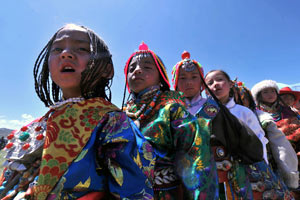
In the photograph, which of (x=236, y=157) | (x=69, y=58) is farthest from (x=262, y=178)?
(x=69, y=58)

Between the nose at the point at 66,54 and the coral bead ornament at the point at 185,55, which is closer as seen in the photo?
the nose at the point at 66,54

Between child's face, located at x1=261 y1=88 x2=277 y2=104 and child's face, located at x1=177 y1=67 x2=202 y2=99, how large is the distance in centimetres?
214

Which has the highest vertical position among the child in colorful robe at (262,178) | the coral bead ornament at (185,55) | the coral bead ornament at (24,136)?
the coral bead ornament at (185,55)

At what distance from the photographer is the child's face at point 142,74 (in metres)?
1.70

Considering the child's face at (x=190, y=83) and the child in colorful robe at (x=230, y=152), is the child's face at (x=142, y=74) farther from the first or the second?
the child in colorful robe at (x=230, y=152)

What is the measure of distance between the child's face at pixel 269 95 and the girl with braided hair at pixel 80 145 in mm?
3585

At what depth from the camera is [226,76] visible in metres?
2.59

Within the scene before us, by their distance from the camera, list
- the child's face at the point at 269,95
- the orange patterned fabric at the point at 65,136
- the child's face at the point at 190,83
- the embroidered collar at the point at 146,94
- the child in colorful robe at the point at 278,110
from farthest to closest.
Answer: the child's face at the point at 269,95, the child in colorful robe at the point at 278,110, the child's face at the point at 190,83, the embroidered collar at the point at 146,94, the orange patterned fabric at the point at 65,136

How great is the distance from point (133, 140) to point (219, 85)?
196 centimetres

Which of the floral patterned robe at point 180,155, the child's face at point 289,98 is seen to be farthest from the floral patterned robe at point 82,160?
the child's face at point 289,98

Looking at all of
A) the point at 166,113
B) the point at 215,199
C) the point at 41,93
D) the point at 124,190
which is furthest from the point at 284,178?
the point at 41,93

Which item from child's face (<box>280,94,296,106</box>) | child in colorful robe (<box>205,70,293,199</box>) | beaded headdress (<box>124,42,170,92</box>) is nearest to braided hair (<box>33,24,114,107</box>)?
beaded headdress (<box>124,42,170,92</box>)

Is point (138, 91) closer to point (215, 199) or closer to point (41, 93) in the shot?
point (41, 93)

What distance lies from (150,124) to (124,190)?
2.25ft
